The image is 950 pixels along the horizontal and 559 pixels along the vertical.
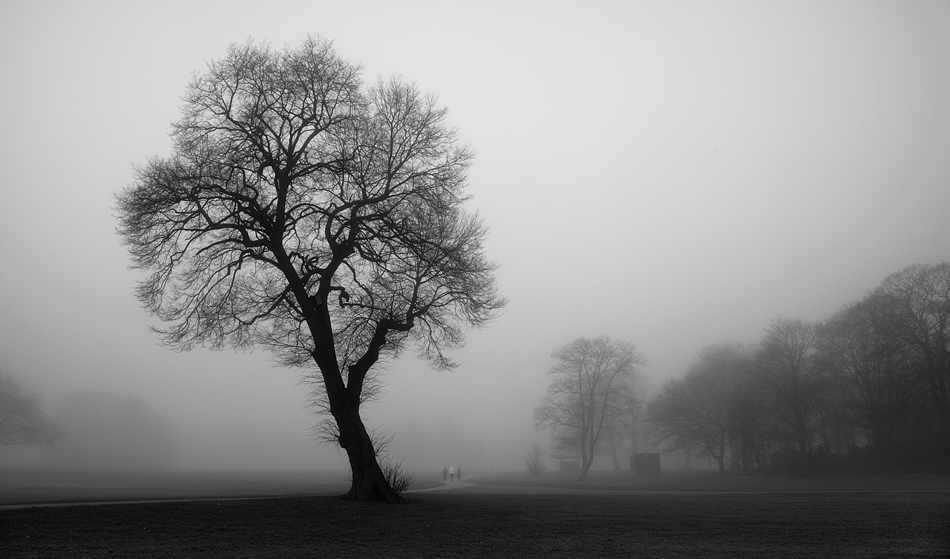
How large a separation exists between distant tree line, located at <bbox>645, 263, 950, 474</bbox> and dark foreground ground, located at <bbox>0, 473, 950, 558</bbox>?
32911 mm

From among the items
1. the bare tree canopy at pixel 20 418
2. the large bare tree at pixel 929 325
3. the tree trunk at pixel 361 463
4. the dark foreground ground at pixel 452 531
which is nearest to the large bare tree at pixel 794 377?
the large bare tree at pixel 929 325

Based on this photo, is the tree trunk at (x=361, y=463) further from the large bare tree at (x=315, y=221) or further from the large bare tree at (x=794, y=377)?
the large bare tree at (x=794, y=377)

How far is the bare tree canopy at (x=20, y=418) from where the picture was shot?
233 ft

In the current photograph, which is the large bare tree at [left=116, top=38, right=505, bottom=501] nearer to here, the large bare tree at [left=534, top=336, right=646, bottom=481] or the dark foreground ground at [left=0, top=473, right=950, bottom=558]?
the dark foreground ground at [left=0, top=473, right=950, bottom=558]

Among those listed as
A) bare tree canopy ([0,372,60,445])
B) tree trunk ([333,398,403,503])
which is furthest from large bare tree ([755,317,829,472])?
bare tree canopy ([0,372,60,445])

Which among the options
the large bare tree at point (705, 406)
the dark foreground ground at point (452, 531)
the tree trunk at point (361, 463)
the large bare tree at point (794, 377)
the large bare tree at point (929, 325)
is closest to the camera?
the dark foreground ground at point (452, 531)

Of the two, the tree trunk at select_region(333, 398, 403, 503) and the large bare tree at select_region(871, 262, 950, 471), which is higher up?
the large bare tree at select_region(871, 262, 950, 471)

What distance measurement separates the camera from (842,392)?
189 feet

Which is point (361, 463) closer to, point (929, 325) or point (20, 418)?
point (929, 325)

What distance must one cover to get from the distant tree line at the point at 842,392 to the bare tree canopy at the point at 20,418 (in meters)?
77.0

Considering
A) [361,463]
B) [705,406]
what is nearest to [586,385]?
[705,406]

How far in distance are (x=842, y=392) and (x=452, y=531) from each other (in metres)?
56.0

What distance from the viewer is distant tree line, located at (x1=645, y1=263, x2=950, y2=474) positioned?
46.4 metres

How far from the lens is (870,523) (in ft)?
52.4
